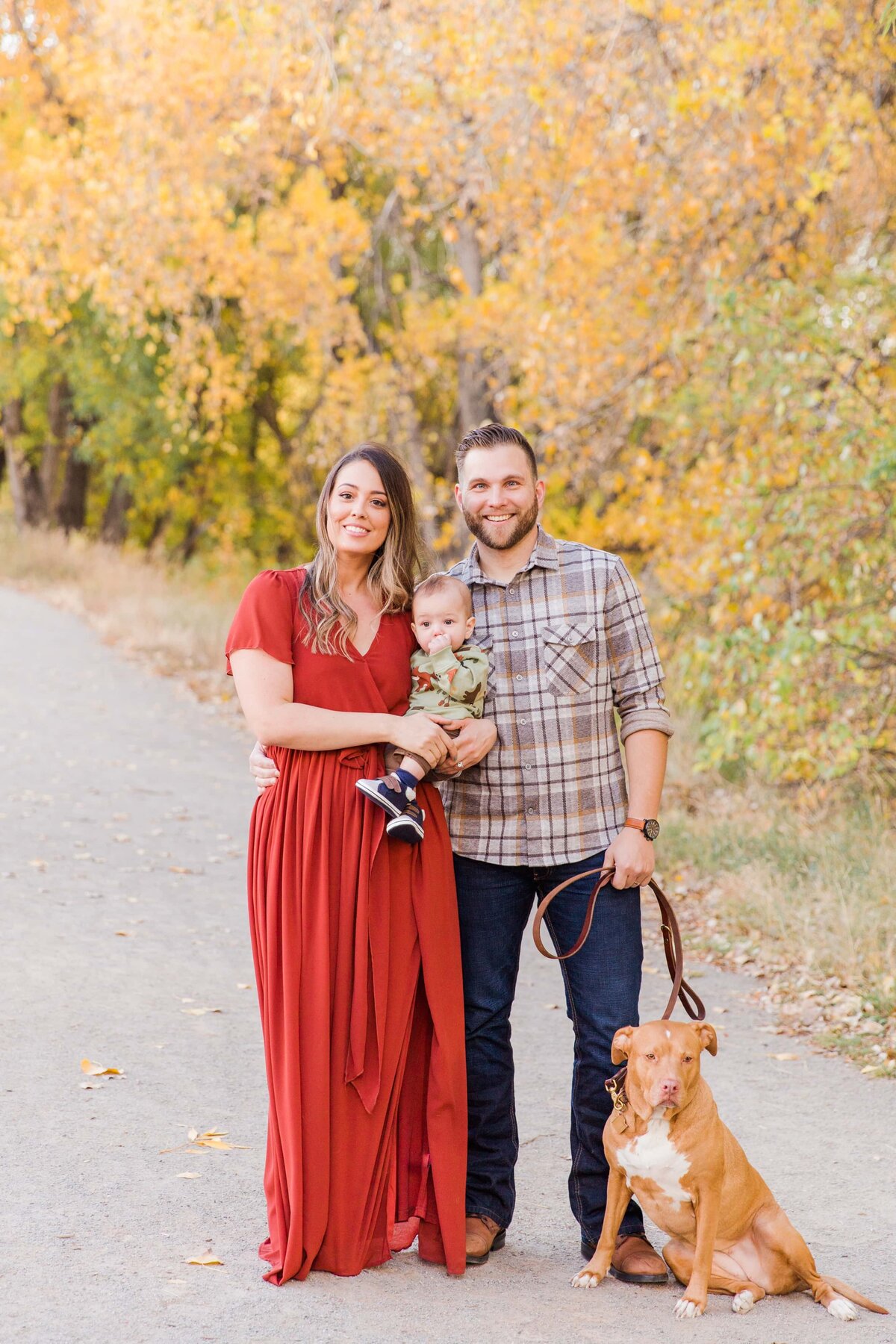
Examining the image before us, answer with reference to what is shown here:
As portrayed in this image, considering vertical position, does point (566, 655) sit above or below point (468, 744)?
Answer: above

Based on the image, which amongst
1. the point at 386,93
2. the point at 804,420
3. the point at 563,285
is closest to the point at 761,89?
the point at 563,285

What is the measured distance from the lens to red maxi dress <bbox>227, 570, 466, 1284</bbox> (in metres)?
3.18

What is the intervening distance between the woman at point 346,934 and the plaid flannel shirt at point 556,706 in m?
0.16

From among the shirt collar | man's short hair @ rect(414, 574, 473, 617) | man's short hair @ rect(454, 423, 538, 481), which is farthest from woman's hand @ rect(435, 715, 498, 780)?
man's short hair @ rect(454, 423, 538, 481)

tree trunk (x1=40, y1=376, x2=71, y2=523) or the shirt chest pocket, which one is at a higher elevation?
tree trunk (x1=40, y1=376, x2=71, y2=523)

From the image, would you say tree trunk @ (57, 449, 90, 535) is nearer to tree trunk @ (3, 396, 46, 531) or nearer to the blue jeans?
tree trunk @ (3, 396, 46, 531)

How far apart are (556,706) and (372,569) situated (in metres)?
0.59

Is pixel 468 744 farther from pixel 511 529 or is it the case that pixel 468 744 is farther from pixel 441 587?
pixel 511 529

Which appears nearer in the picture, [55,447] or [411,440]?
[411,440]

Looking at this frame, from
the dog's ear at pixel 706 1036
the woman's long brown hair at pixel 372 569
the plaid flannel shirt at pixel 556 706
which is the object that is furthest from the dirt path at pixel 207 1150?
the woman's long brown hair at pixel 372 569

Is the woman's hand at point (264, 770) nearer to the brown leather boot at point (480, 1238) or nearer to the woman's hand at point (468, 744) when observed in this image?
the woman's hand at point (468, 744)

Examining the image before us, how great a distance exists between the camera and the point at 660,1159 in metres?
3.05

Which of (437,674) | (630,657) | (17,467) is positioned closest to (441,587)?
→ (437,674)

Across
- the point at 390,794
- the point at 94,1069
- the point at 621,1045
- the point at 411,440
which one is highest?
the point at 411,440
